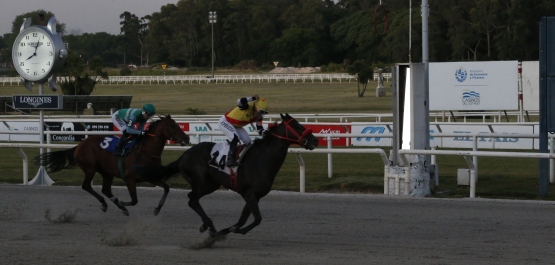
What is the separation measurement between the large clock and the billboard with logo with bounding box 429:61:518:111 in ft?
38.2

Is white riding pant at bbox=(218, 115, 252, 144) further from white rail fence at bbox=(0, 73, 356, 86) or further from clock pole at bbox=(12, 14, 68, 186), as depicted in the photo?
white rail fence at bbox=(0, 73, 356, 86)

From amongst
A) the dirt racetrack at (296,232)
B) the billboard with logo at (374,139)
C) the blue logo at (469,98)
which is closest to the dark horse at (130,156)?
the dirt racetrack at (296,232)

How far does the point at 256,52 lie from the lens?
78.9m

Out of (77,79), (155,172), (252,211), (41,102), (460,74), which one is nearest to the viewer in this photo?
(252,211)

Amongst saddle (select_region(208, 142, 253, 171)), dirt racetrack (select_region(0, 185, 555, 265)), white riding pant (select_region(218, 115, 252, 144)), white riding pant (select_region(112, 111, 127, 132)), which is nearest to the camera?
dirt racetrack (select_region(0, 185, 555, 265))

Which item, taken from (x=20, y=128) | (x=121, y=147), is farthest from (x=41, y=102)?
(x=20, y=128)

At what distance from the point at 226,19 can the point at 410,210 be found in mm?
69922

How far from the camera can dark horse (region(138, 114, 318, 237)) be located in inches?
314

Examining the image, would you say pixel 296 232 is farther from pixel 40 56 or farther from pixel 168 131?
pixel 40 56

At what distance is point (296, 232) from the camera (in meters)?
8.64

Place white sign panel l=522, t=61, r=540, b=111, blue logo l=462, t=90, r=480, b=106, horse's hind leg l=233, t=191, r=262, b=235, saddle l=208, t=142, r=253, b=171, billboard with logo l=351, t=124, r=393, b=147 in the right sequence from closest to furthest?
horse's hind leg l=233, t=191, r=262, b=235, saddle l=208, t=142, r=253, b=171, billboard with logo l=351, t=124, r=393, b=147, blue logo l=462, t=90, r=480, b=106, white sign panel l=522, t=61, r=540, b=111

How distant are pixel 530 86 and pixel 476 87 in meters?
1.82

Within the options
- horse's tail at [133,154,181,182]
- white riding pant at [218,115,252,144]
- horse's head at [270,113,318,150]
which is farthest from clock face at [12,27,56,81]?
horse's head at [270,113,318,150]

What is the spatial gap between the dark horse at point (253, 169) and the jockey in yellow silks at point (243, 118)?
0.73 feet
